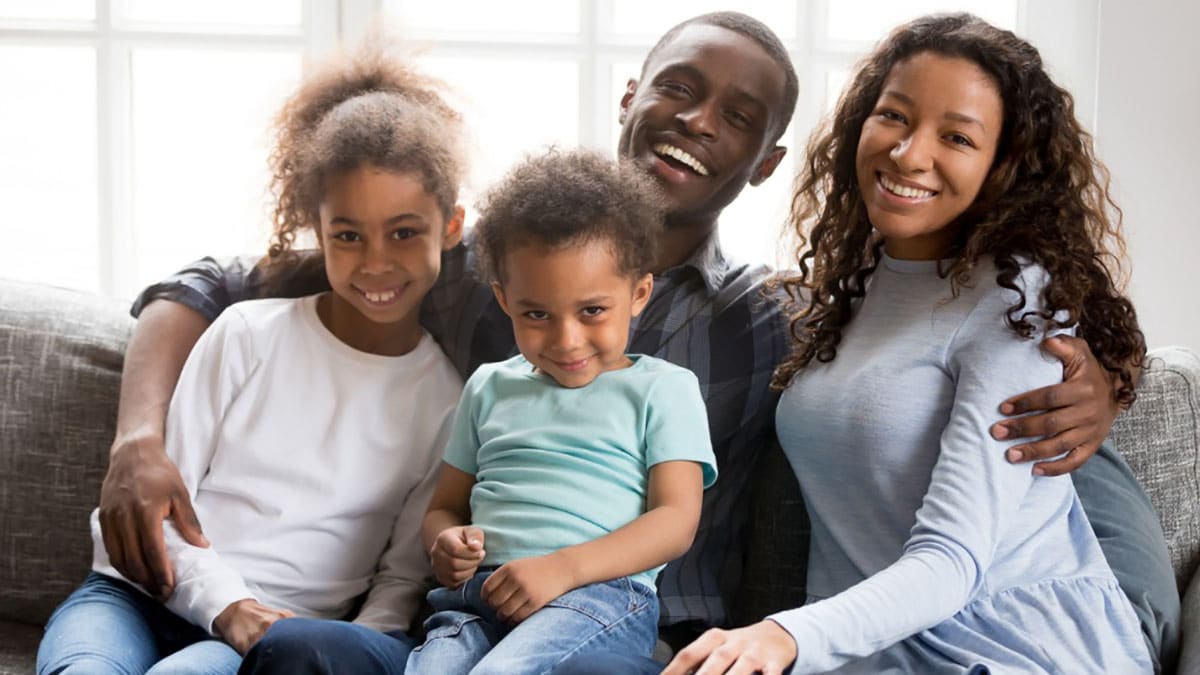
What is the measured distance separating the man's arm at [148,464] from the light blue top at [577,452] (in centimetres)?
44

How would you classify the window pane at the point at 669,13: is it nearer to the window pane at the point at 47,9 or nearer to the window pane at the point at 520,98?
the window pane at the point at 520,98

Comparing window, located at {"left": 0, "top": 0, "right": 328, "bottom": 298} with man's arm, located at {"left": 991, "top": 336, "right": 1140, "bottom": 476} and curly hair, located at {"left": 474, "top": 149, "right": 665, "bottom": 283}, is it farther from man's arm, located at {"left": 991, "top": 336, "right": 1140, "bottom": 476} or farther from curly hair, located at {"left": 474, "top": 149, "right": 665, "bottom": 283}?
man's arm, located at {"left": 991, "top": 336, "right": 1140, "bottom": 476}

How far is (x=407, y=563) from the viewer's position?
6.13ft

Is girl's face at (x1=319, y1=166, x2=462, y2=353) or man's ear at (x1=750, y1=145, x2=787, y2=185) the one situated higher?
man's ear at (x1=750, y1=145, x2=787, y2=185)

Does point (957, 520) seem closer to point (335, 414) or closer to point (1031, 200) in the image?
point (1031, 200)

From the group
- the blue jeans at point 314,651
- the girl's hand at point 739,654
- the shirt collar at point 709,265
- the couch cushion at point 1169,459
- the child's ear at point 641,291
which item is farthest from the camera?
the shirt collar at point 709,265

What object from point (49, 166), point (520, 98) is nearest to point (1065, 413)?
point (520, 98)

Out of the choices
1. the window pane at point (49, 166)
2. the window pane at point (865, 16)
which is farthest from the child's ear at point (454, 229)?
the window pane at point (49, 166)

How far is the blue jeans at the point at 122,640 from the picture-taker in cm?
159

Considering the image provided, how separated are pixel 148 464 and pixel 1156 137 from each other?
1.98 meters

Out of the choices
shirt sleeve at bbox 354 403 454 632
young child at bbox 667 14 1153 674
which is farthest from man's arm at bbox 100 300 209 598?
young child at bbox 667 14 1153 674

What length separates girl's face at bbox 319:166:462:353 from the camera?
185cm

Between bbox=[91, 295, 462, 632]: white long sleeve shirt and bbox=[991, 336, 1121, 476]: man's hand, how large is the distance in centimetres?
82

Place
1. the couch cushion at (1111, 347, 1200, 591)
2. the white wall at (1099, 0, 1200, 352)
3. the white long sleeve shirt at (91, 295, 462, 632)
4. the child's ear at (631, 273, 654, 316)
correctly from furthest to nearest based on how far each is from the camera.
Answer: the white wall at (1099, 0, 1200, 352)
the couch cushion at (1111, 347, 1200, 591)
the white long sleeve shirt at (91, 295, 462, 632)
the child's ear at (631, 273, 654, 316)
